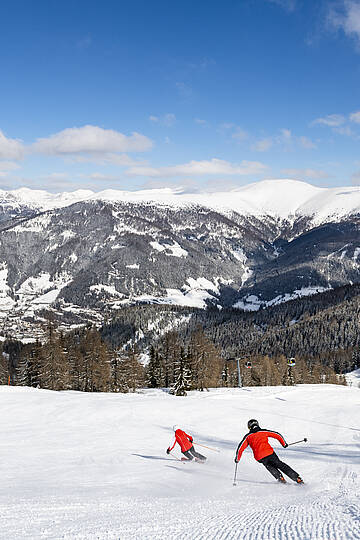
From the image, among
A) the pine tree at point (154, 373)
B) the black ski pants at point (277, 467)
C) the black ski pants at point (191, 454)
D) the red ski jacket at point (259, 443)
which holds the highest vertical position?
the red ski jacket at point (259, 443)

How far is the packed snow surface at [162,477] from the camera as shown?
7.19 m

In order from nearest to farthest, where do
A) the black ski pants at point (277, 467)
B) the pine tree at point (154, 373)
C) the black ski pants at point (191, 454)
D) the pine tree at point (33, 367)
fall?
the black ski pants at point (277, 467) → the black ski pants at point (191, 454) → the pine tree at point (33, 367) → the pine tree at point (154, 373)

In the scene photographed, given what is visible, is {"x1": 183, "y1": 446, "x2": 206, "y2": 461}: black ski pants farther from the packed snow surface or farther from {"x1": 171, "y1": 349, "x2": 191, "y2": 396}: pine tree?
{"x1": 171, "y1": 349, "x2": 191, "y2": 396}: pine tree

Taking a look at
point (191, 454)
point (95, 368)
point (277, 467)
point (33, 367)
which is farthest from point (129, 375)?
point (277, 467)

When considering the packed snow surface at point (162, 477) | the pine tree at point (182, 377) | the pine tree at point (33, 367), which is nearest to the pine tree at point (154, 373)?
the pine tree at point (182, 377)

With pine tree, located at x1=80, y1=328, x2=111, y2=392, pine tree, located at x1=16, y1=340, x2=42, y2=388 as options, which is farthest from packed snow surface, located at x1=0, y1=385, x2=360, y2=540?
pine tree, located at x1=80, y1=328, x2=111, y2=392

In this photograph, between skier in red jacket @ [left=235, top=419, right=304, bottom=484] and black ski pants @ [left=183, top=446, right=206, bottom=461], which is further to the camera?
black ski pants @ [left=183, top=446, right=206, bottom=461]

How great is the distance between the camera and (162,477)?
12883 mm

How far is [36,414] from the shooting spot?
26.3 metres

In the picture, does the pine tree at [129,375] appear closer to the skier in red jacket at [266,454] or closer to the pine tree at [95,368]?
the pine tree at [95,368]

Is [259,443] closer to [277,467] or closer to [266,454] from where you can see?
[266,454]

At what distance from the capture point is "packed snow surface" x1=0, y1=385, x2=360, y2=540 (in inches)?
283

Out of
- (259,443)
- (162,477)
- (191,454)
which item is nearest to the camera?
(259,443)

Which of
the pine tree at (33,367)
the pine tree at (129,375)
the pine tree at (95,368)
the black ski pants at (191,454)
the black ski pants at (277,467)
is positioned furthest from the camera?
the pine tree at (129,375)
